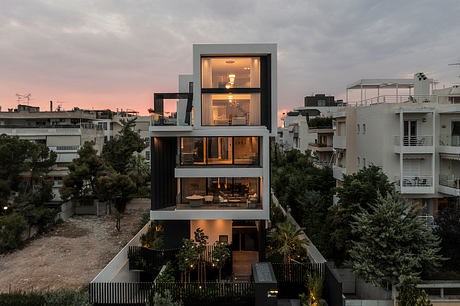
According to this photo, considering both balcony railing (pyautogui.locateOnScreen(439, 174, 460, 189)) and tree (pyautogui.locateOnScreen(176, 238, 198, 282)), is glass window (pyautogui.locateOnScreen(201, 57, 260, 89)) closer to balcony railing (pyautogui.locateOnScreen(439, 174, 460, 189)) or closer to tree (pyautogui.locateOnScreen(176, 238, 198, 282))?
tree (pyautogui.locateOnScreen(176, 238, 198, 282))

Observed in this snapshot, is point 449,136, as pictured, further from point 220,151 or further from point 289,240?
point 220,151

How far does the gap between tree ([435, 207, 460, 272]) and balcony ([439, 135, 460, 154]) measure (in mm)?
5039

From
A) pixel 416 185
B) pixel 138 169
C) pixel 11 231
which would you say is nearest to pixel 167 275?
pixel 11 231

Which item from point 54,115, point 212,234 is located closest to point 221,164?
point 212,234

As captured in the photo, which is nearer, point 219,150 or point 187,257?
point 187,257

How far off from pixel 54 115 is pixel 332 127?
122 ft

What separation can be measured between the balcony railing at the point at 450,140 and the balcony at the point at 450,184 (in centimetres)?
214

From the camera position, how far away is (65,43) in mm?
31844

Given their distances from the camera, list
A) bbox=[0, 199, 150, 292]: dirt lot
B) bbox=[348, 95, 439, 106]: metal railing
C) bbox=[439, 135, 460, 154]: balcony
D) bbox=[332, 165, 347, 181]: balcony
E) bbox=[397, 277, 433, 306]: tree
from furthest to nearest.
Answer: bbox=[332, 165, 347, 181]: balcony → bbox=[348, 95, 439, 106]: metal railing → bbox=[439, 135, 460, 154]: balcony → bbox=[0, 199, 150, 292]: dirt lot → bbox=[397, 277, 433, 306]: tree

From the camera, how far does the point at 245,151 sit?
1764 centimetres

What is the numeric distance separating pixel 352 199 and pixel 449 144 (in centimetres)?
951

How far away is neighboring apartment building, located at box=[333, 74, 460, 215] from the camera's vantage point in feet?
64.2

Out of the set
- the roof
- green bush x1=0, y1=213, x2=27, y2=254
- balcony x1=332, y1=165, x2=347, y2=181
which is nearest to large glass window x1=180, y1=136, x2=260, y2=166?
balcony x1=332, y1=165, x2=347, y2=181

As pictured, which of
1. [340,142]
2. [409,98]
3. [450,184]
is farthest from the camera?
[340,142]
